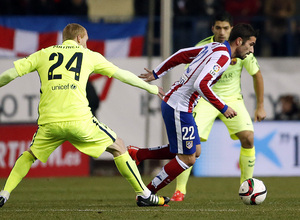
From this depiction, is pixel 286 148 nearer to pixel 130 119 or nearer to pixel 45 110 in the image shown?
pixel 130 119

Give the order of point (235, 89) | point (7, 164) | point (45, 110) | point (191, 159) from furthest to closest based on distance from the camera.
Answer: point (7, 164) < point (235, 89) < point (191, 159) < point (45, 110)

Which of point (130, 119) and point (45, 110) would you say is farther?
point (130, 119)

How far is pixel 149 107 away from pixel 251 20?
108 inches

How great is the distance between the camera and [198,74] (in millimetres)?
7637

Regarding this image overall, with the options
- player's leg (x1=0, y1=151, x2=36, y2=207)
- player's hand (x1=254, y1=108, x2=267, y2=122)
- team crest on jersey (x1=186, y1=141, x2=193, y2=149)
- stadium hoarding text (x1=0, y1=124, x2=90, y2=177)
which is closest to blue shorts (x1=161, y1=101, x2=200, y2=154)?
team crest on jersey (x1=186, y1=141, x2=193, y2=149)

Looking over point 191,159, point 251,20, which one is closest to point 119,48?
point 251,20

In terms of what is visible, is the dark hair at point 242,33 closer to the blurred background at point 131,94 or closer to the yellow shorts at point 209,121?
the yellow shorts at point 209,121

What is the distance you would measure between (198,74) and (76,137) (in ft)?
4.52

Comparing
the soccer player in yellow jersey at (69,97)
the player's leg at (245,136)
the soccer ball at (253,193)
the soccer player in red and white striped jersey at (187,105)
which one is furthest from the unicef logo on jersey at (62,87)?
the player's leg at (245,136)

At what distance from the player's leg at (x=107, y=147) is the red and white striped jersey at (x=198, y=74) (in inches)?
29.7

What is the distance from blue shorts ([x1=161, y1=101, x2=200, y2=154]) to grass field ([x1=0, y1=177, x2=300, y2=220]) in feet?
1.97

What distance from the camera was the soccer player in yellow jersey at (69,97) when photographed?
7.20 meters

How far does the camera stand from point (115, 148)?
7.42 metres

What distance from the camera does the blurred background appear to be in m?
13.5
